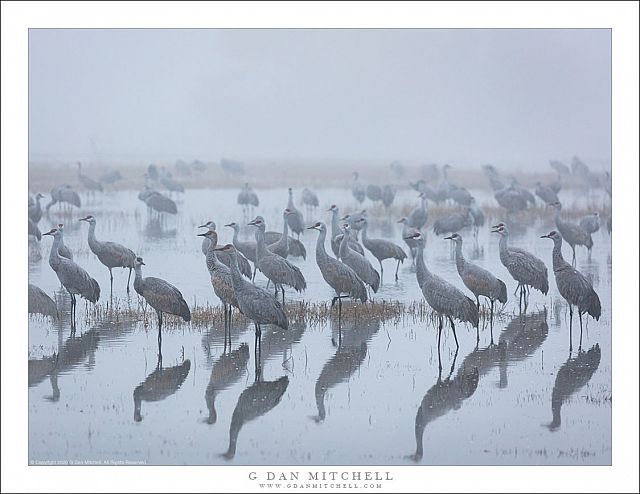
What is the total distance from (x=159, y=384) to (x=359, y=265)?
3898mm

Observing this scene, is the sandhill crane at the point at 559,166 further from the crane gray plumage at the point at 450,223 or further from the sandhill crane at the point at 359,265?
the sandhill crane at the point at 359,265

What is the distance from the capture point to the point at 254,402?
796cm

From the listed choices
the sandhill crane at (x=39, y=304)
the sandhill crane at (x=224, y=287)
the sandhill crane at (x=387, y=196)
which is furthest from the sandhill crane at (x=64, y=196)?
the sandhill crane at (x=224, y=287)

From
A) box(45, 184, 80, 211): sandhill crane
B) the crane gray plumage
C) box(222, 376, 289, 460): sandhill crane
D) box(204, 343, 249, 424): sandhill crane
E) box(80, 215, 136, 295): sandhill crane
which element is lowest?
box(222, 376, 289, 460): sandhill crane

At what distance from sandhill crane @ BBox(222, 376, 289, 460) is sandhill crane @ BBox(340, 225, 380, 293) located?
3331 millimetres

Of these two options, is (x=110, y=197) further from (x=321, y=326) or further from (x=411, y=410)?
(x=411, y=410)

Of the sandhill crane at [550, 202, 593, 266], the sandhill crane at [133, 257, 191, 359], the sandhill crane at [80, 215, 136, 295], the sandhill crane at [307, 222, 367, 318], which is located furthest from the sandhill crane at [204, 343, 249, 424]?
the sandhill crane at [550, 202, 593, 266]

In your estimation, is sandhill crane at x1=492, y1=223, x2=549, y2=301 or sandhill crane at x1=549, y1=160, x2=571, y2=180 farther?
sandhill crane at x1=549, y1=160, x2=571, y2=180

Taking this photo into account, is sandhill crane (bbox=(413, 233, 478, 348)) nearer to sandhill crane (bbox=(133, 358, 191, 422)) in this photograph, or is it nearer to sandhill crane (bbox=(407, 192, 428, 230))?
sandhill crane (bbox=(133, 358, 191, 422))

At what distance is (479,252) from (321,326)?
6.11 meters

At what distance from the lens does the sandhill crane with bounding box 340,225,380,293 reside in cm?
1170

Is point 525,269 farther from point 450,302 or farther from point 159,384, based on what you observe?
point 159,384

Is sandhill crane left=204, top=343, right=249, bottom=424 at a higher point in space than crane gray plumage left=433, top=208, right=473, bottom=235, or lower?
lower

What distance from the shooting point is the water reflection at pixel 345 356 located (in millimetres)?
Answer: 8281
